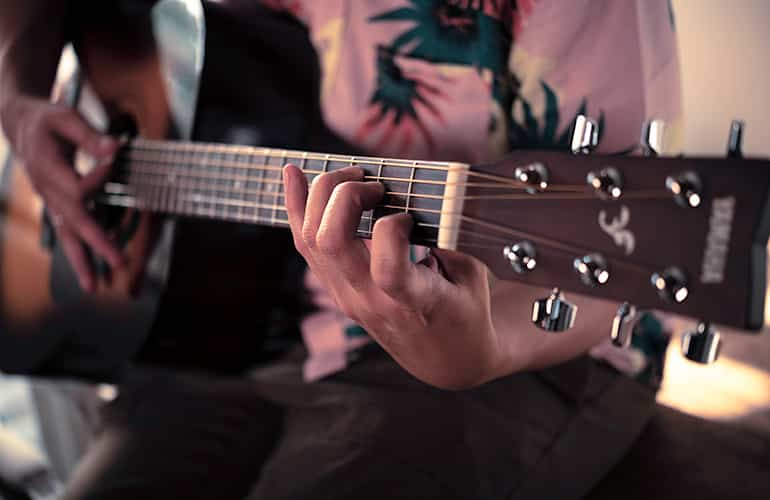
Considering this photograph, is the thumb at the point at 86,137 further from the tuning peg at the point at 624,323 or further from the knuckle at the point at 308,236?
the tuning peg at the point at 624,323

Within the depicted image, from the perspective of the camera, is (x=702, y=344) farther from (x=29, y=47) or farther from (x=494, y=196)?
(x=29, y=47)

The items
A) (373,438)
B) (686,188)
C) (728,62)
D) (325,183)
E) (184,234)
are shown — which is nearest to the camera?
(686,188)

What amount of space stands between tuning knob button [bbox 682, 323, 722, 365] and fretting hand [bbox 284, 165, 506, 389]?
0.48 feet

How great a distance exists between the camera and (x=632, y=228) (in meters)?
0.38

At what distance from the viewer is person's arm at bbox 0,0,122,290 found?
0.84 meters

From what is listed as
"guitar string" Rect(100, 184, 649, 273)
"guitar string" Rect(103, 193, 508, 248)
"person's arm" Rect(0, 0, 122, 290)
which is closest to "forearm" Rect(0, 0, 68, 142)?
"person's arm" Rect(0, 0, 122, 290)

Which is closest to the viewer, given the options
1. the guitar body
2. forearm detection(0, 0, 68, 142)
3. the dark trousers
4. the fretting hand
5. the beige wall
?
the fretting hand

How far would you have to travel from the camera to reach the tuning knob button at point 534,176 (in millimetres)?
418

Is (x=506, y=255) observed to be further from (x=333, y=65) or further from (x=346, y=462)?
(x=333, y=65)

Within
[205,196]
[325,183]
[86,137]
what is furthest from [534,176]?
[86,137]

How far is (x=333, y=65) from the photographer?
0.76 meters

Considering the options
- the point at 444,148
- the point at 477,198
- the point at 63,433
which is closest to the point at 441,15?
the point at 444,148

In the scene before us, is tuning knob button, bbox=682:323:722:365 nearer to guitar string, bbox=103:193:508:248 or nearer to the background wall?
guitar string, bbox=103:193:508:248

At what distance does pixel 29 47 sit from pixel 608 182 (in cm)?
85
